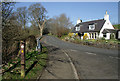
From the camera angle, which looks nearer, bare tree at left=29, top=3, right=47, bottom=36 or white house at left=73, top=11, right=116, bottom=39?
white house at left=73, top=11, right=116, bottom=39

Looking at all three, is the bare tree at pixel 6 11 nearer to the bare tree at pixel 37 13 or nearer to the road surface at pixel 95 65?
the road surface at pixel 95 65

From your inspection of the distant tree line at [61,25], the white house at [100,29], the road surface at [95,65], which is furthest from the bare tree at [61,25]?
the road surface at [95,65]

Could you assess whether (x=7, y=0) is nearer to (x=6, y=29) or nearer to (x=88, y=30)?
(x=6, y=29)

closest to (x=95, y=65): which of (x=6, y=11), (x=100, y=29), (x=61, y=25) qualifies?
(x=6, y=11)

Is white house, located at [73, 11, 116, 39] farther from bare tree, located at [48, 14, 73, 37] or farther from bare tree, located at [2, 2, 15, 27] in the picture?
bare tree, located at [2, 2, 15, 27]

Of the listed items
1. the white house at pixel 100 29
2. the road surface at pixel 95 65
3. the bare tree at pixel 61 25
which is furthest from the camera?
the bare tree at pixel 61 25

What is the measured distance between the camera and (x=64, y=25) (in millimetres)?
50500

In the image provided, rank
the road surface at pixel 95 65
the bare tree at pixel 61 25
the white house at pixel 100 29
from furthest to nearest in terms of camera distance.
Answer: the bare tree at pixel 61 25 < the white house at pixel 100 29 < the road surface at pixel 95 65

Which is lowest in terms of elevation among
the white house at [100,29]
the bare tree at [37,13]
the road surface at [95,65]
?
the road surface at [95,65]

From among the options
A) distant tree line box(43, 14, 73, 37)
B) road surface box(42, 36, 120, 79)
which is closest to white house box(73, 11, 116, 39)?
distant tree line box(43, 14, 73, 37)

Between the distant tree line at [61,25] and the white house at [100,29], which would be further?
the distant tree line at [61,25]

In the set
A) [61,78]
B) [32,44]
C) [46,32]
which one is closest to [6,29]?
[32,44]

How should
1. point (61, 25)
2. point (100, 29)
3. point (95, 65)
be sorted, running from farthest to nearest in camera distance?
point (61, 25) → point (100, 29) → point (95, 65)

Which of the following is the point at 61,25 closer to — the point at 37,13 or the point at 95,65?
the point at 37,13
